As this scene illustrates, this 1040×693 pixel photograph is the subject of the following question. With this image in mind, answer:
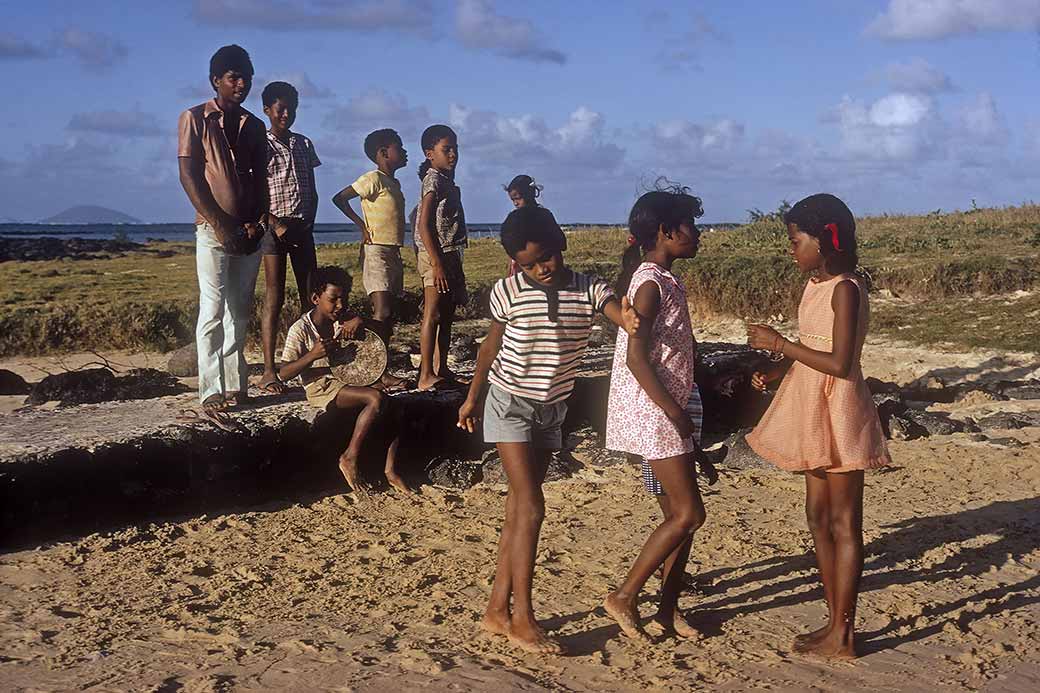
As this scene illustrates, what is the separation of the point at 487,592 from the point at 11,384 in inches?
262

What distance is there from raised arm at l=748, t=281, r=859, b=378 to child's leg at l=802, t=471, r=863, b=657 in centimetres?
42

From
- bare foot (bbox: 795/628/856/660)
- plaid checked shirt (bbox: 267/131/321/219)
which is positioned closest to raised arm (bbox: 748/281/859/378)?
bare foot (bbox: 795/628/856/660)

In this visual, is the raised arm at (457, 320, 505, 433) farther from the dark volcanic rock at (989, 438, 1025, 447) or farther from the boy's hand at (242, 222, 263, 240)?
the dark volcanic rock at (989, 438, 1025, 447)

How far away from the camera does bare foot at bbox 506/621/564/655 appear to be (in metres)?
4.32

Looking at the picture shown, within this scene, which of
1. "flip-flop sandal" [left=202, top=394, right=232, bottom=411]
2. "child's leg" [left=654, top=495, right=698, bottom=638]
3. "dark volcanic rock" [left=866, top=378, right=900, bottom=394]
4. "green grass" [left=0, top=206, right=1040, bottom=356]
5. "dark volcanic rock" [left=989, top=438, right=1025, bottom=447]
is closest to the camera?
"child's leg" [left=654, top=495, right=698, bottom=638]

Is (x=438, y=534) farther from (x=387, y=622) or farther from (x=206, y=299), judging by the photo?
(x=206, y=299)

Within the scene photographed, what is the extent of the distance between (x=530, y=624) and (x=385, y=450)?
2.95 m

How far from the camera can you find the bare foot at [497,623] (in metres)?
4.50

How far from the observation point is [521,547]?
14.3 ft

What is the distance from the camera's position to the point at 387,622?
4.74m

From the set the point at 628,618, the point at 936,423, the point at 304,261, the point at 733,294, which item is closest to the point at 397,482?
the point at 304,261

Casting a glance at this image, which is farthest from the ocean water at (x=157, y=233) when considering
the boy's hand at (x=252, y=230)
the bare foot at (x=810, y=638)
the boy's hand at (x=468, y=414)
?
the bare foot at (x=810, y=638)

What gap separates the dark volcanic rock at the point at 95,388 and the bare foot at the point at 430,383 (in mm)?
2164

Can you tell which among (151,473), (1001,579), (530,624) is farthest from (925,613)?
(151,473)
